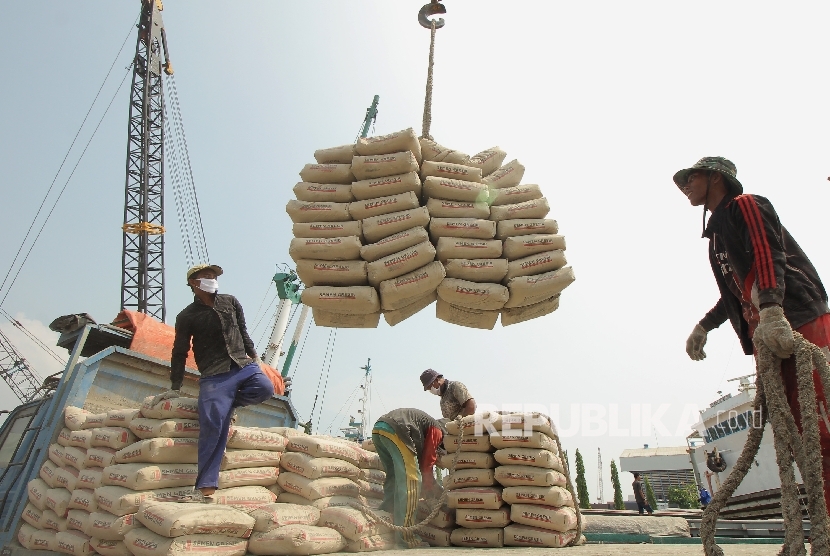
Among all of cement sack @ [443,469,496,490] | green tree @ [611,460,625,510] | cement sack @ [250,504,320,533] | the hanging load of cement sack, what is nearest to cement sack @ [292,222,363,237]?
the hanging load of cement sack

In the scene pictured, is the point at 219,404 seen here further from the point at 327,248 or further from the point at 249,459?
the point at 327,248

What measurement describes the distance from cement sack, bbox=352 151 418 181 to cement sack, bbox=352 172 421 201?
4 cm

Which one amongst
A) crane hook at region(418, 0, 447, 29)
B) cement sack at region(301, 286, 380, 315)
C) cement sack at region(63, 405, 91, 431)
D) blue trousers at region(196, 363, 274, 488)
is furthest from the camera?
crane hook at region(418, 0, 447, 29)

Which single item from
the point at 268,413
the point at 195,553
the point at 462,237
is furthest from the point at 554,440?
the point at 268,413

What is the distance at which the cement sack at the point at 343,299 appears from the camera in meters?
3.24

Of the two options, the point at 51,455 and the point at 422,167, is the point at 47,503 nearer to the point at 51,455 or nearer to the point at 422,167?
the point at 51,455

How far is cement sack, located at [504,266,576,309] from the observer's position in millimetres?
3369

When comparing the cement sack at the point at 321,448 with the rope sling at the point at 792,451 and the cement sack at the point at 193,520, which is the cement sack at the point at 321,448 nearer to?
the cement sack at the point at 193,520

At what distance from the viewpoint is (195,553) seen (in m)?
2.33

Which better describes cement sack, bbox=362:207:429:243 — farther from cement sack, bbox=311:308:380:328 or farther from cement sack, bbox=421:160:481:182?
cement sack, bbox=311:308:380:328

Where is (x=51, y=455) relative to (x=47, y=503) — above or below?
above

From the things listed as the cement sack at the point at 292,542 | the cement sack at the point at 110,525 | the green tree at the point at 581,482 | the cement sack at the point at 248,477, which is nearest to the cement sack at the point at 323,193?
the cement sack at the point at 248,477

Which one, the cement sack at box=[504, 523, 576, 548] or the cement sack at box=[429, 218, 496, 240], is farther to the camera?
the cement sack at box=[429, 218, 496, 240]

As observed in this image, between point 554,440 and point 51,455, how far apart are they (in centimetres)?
408
